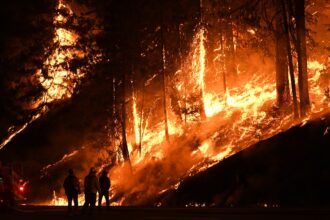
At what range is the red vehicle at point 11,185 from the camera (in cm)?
2347

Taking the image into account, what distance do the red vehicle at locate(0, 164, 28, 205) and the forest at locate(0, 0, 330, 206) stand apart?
23.4 ft

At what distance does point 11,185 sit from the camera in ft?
79.7

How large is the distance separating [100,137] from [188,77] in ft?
28.1

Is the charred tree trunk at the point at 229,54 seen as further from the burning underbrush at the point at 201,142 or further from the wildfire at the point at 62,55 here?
the wildfire at the point at 62,55

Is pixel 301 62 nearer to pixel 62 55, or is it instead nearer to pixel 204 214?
pixel 204 214

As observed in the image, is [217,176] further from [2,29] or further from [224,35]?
[2,29]

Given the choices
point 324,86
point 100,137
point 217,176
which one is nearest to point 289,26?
point 324,86

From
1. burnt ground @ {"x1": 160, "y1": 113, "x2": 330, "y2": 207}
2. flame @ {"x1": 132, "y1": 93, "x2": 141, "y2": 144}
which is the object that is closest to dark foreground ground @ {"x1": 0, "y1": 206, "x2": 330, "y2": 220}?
burnt ground @ {"x1": 160, "y1": 113, "x2": 330, "y2": 207}

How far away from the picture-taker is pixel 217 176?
2359 cm

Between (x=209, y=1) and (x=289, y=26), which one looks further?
(x=209, y=1)

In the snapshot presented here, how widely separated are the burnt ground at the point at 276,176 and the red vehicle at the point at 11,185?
752 centimetres

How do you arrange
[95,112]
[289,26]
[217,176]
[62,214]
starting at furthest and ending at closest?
[95,112], [289,26], [217,176], [62,214]

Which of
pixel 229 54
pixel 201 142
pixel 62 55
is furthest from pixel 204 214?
pixel 62 55

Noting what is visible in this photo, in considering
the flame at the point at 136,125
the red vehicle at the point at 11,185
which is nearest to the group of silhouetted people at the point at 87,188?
the red vehicle at the point at 11,185
